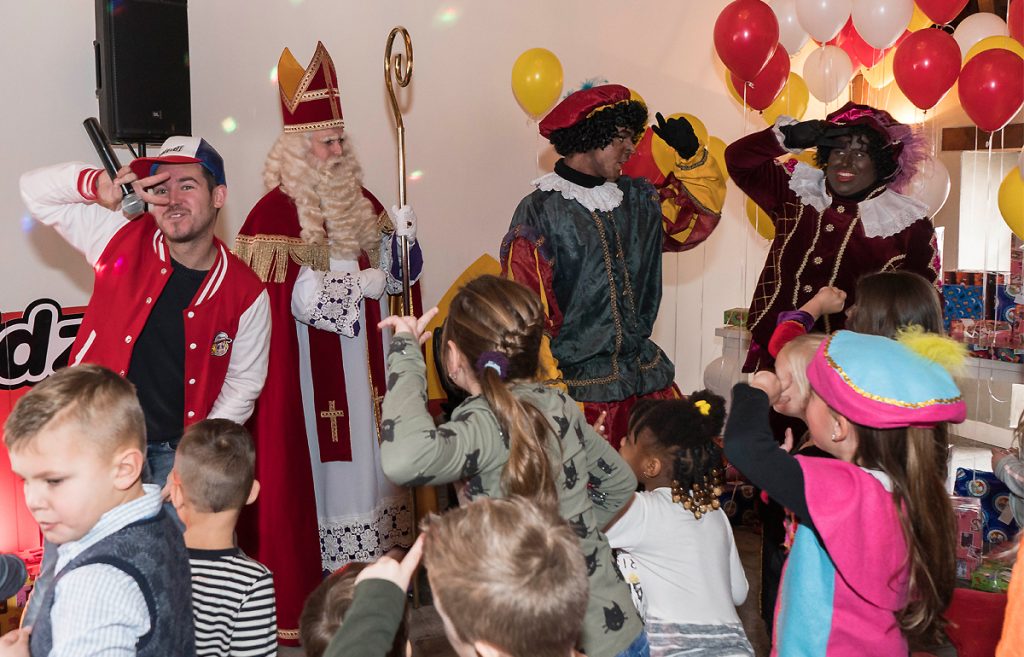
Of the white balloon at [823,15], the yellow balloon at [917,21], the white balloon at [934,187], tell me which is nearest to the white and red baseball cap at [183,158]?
the white balloon at [823,15]

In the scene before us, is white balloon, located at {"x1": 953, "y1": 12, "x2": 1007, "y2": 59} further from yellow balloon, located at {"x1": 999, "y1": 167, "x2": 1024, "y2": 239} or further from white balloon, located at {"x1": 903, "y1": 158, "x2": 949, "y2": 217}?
yellow balloon, located at {"x1": 999, "y1": 167, "x2": 1024, "y2": 239}

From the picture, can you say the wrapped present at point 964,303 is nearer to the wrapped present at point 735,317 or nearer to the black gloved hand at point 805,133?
the wrapped present at point 735,317

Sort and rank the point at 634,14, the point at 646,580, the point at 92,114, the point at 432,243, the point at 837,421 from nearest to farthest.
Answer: the point at 837,421 < the point at 646,580 < the point at 92,114 < the point at 432,243 < the point at 634,14

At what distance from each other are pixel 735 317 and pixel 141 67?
3.40m

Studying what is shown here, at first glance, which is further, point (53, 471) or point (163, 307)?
point (163, 307)

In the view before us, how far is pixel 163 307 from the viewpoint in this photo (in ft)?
9.90

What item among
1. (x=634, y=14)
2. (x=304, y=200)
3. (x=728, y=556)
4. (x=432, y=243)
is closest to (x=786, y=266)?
(x=728, y=556)

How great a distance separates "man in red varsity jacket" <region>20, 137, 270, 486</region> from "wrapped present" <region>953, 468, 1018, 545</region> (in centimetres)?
312

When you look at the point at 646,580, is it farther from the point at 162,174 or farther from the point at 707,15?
the point at 707,15

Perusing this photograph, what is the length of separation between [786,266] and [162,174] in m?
2.17

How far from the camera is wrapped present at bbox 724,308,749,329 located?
222 inches

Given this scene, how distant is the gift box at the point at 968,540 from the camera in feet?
14.1

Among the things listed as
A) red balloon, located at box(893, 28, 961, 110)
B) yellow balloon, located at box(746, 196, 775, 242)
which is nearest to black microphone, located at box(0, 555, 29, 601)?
yellow balloon, located at box(746, 196, 775, 242)

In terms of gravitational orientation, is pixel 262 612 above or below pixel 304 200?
below
